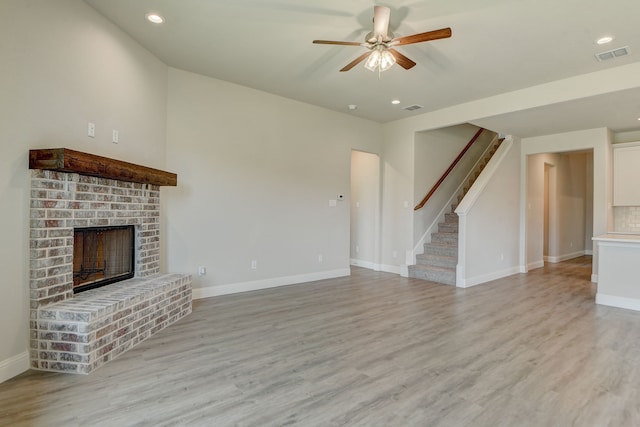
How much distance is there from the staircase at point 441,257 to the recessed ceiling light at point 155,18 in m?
5.14

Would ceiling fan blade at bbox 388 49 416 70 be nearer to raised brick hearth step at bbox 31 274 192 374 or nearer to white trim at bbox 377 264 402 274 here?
raised brick hearth step at bbox 31 274 192 374

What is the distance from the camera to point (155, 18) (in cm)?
313

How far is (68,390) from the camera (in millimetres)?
2195

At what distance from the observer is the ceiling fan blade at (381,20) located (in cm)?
271

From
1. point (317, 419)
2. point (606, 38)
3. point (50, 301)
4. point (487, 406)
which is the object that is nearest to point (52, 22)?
point (50, 301)

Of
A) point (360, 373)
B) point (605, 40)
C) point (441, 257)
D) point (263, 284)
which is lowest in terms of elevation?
point (360, 373)

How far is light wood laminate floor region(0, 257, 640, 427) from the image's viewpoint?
196cm

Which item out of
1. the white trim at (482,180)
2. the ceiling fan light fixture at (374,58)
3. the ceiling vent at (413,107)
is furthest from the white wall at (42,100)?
the white trim at (482,180)

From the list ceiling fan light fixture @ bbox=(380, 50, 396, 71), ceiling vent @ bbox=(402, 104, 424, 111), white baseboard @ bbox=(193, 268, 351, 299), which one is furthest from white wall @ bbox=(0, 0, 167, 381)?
ceiling vent @ bbox=(402, 104, 424, 111)

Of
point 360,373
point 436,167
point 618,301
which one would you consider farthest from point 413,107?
point 360,373

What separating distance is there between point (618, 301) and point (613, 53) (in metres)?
3.05

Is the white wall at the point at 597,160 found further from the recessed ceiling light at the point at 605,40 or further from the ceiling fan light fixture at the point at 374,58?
the ceiling fan light fixture at the point at 374,58

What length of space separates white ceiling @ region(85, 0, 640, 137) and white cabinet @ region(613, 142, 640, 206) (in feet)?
3.38

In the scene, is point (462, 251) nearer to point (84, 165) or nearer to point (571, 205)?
point (84, 165)
